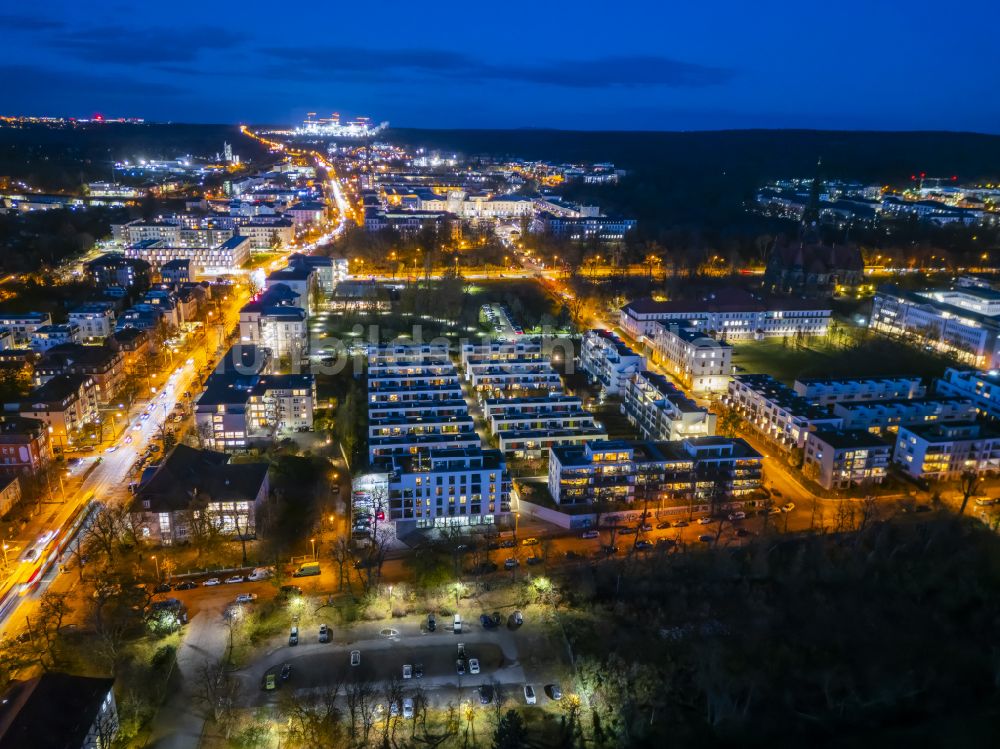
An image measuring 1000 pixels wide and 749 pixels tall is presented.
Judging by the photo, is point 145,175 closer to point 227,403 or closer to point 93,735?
point 227,403

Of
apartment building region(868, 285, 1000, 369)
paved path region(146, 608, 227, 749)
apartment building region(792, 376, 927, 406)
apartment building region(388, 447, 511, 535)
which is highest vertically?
apartment building region(868, 285, 1000, 369)

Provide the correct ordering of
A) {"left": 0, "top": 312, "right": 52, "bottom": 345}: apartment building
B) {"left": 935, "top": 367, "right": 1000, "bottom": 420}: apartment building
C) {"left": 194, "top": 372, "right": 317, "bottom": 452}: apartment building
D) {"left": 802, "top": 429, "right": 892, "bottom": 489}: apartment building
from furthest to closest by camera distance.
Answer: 1. {"left": 0, "top": 312, "right": 52, "bottom": 345}: apartment building
2. {"left": 935, "top": 367, "right": 1000, "bottom": 420}: apartment building
3. {"left": 194, "top": 372, "right": 317, "bottom": 452}: apartment building
4. {"left": 802, "top": 429, "right": 892, "bottom": 489}: apartment building

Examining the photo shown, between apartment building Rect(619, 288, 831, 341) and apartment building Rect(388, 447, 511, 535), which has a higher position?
apartment building Rect(619, 288, 831, 341)

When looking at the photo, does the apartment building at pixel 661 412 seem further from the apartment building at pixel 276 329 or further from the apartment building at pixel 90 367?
the apartment building at pixel 90 367

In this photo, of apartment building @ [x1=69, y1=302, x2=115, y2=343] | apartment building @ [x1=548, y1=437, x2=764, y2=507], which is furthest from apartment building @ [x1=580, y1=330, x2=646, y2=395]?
apartment building @ [x1=69, y1=302, x2=115, y2=343]

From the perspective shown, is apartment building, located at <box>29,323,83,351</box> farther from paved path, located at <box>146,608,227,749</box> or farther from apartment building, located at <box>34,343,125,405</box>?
paved path, located at <box>146,608,227,749</box>

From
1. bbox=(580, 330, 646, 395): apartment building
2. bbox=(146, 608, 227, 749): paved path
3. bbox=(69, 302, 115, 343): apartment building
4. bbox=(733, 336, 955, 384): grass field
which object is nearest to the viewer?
bbox=(146, 608, 227, 749): paved path

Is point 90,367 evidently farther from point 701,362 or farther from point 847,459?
point 847,459
